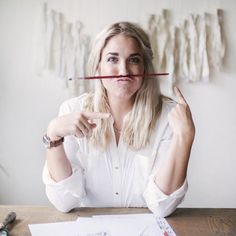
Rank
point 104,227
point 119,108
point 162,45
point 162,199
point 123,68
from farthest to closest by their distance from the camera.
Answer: point 162,45 < point 119,108 < point 123,68 < point 162,199 < point 104,227

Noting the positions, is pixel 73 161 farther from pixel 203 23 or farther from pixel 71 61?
pixel 203 23

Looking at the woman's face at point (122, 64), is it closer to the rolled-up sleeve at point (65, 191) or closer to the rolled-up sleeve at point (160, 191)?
the rolled-up sleeve at point (160, 191)

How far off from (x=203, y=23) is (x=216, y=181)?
110 centimetres

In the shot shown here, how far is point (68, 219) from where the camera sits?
1.03 meters

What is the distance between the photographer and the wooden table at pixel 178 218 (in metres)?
0.95

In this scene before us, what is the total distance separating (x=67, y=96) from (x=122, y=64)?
111cm

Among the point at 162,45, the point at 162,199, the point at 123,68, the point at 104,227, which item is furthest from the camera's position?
the point at 162,45

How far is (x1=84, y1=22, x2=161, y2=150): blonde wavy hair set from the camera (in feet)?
4.18

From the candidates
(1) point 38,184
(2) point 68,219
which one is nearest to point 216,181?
(1) point 38,184

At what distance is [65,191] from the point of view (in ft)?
3.70

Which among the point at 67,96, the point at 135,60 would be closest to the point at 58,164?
the point at 135,60

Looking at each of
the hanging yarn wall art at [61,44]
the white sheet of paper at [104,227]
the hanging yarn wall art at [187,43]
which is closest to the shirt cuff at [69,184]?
the white sheet of paper at [104,227]

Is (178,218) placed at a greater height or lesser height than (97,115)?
lesser

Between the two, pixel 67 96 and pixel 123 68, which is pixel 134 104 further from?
pixel 67 96
